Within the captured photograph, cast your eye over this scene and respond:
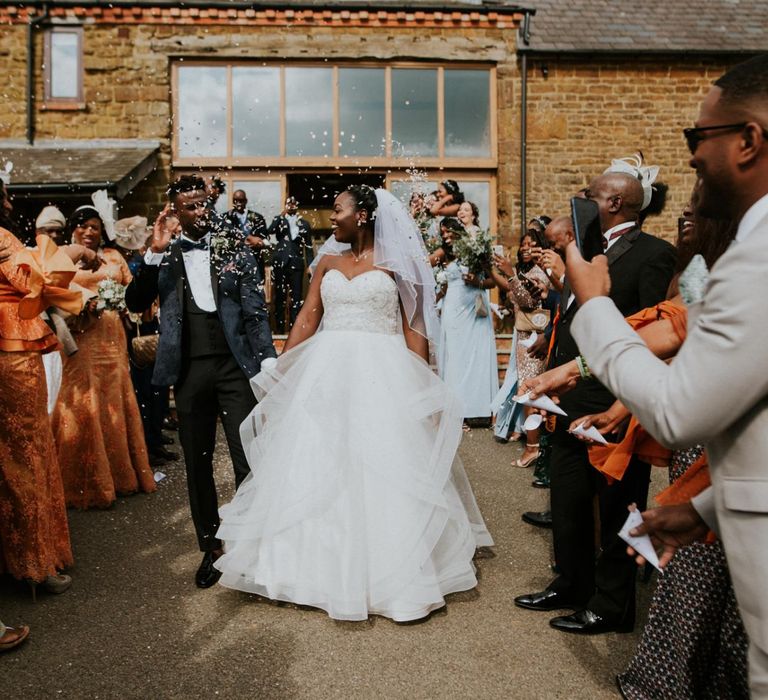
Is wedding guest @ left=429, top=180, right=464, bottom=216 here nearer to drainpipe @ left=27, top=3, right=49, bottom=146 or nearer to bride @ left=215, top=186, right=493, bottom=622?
bride @ left=215, top=186, right=493, bottom=622

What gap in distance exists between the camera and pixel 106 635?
12.1ft

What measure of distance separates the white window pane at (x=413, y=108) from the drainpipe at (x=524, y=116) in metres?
1.74

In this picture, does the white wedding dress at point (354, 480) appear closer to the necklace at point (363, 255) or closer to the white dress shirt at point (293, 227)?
the necklace at point (363, 255)

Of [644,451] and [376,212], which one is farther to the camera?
[376,212]

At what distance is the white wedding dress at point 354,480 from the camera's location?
390 cm

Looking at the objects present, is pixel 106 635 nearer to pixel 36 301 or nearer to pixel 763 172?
pixel 36 301

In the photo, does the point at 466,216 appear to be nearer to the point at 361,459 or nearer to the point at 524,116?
the point at 361,459

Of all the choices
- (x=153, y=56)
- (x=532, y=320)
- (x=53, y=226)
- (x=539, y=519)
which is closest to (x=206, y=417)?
(x=539, y=519)

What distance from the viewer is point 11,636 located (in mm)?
3559

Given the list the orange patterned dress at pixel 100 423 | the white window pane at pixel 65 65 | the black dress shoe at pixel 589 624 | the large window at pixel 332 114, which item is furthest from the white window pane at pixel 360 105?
the black dress shoe at pixel 589 624

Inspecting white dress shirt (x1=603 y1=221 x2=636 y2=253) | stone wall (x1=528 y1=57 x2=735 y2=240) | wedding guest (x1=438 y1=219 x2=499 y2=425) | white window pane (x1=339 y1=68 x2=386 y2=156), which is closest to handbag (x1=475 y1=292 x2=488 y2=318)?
wedding guest (x1=438 y1=219 x2=499 y2=425)

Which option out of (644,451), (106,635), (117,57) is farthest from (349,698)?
(117,57)

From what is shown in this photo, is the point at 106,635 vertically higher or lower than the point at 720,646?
lower

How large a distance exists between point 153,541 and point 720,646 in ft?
12.6
